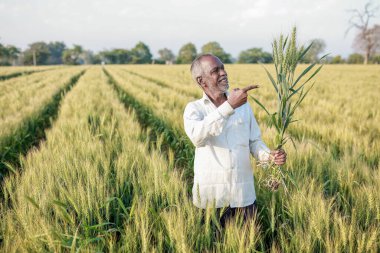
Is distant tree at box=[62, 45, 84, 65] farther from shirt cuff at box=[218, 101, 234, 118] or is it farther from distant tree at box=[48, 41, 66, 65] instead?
shirt cuff at box=[218, 101, 234, 118]

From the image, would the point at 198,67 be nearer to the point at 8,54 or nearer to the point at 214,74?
the point at 214,74

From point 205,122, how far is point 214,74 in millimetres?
290

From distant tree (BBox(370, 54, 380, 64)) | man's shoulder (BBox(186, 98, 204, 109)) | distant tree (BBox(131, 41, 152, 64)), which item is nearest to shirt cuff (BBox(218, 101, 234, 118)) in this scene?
man's shoulder (BBox(186, 98, 204, 109))

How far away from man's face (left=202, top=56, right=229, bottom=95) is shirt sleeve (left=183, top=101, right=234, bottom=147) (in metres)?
0.16

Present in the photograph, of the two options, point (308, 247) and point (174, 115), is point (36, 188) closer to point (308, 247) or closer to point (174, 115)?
point (308, 247)

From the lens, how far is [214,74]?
5.21 feet

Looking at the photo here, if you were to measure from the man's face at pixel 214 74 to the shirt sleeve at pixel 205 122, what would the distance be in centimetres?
16

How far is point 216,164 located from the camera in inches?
65.3

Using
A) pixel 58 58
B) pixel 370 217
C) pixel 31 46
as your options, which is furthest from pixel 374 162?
pixel 58 58

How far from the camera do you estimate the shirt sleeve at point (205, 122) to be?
1.42m

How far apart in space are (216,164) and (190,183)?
1.04 metres

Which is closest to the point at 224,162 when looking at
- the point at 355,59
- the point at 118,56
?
the point at 355,59

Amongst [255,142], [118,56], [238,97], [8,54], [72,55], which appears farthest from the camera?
[72,55]

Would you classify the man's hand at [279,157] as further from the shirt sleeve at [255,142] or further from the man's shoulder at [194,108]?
the man's shoulder at [194,108]
